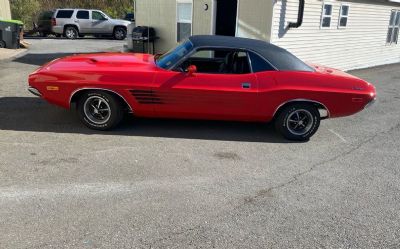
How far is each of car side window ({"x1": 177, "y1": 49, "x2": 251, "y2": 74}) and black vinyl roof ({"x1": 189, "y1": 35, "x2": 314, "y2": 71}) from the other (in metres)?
0.11

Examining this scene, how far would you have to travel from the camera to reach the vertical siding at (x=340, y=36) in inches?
414

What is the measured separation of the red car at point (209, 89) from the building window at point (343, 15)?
7.98 m

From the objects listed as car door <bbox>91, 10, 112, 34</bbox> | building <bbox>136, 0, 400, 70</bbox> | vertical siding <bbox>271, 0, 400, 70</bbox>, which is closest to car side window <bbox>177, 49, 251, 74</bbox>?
building <bbox>136, 0, 400, 70</bbox>

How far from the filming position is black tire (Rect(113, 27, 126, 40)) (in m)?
21.1

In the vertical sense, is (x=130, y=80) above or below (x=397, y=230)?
above

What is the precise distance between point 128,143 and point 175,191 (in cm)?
149

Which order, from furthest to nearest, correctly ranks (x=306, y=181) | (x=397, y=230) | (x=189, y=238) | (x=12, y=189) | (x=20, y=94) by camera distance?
1. (x=20, y=94)
2. (x=306, y=181)
3. (x=12, y=189)
4. (x=397, y=230)
5. (x=189, y=238)

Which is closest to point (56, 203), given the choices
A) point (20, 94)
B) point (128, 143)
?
point (128, 143)

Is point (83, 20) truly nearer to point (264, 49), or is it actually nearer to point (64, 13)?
point (64, 13)

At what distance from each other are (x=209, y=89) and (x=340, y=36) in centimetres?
948

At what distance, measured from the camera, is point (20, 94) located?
24.3 ft

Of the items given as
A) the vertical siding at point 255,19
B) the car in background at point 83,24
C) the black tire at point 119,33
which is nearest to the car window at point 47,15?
the car in background at point 83,24

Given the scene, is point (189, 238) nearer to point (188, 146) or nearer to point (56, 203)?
point (56, 203)

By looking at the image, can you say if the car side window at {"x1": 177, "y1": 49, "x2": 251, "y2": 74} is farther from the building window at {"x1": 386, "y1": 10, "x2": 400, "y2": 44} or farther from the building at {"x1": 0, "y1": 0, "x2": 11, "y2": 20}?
the building at {"x1": 0, "y1": 0, "x2": 11, "y2": 20}
